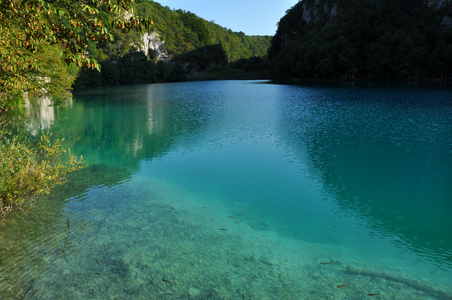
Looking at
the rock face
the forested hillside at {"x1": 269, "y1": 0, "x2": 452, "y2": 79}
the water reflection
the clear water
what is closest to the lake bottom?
the clear water

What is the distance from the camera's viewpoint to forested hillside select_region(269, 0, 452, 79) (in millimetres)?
69125

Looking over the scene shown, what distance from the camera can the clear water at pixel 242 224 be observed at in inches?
220

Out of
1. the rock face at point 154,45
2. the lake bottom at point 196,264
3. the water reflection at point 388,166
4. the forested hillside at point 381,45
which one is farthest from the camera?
the rock face at point 154,45

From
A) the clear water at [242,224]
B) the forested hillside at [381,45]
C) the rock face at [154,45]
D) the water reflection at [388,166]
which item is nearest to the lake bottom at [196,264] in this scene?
the clear water at [242,224]

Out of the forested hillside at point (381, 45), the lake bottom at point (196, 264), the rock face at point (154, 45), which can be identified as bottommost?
the lake bottom at point (196, 264)

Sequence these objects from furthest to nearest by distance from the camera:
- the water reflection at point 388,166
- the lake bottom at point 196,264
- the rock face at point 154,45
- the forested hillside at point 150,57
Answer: the rock face at point 154,45
the forested hillside at point 150,57
the water reflection at point 388,166
the lake bottom at point 196,264

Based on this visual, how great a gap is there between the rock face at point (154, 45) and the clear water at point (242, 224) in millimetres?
148524

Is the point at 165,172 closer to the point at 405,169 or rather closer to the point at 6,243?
the point at 6,243

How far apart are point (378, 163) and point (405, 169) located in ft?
3.60

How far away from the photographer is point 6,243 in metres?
6.59

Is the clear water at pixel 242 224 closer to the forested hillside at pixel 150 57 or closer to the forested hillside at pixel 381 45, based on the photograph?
the forested hillside at pixel 150 57

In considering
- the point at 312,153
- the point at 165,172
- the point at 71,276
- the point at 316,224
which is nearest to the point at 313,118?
the point at 312,153

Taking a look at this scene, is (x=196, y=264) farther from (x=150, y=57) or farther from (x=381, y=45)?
(x=150, y=57)

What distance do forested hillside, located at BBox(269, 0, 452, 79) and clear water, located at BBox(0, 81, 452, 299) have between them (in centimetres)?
6421
